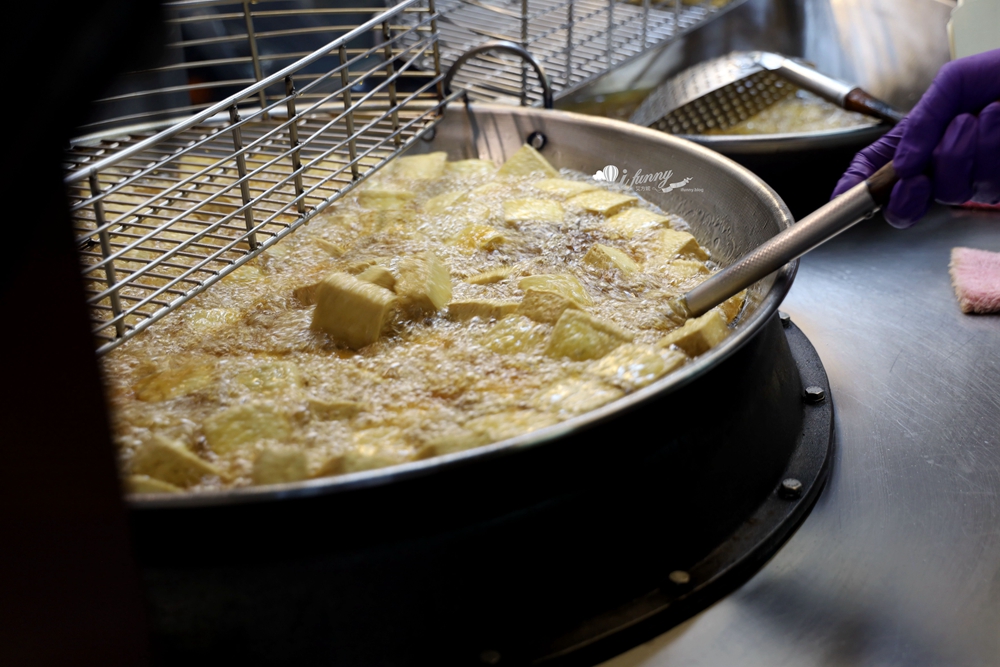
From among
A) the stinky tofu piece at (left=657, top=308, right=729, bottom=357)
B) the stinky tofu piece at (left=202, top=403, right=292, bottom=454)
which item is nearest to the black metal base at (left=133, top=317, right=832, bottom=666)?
the stinky tofu piece at (left=657, top=308, right=729, bottom=357)

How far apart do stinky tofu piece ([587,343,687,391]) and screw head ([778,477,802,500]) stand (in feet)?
0.59

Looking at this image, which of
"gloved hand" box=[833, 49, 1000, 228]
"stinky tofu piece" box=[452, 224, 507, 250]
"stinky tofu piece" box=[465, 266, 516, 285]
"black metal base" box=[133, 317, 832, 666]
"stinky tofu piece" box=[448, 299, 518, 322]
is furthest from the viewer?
"stinky tofu piece" box=[452, 224, 507, 250]

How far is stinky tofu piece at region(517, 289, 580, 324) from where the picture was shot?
100cm

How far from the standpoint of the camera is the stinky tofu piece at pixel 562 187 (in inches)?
57.4

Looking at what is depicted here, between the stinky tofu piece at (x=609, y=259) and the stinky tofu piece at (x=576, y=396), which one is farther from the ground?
the stinky tofu piece at (x=576, y=396)

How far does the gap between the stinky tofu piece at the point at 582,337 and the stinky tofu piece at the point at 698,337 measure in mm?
53

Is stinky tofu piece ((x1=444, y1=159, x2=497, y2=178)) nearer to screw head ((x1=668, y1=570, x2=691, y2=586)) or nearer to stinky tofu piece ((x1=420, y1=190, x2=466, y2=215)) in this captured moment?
stinky tofu piece ((x1=420, y1=190, x2=466, y2=215))

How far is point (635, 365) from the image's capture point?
2.75 ft

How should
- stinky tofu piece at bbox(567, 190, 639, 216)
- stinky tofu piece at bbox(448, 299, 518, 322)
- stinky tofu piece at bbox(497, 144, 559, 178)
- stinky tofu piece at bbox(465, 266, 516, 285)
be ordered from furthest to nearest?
stinky tofu piece at bbox(497, 144, 559, 178) → stinky tofu piece at bbox(567, 190, 639, 216) → stinky tofu piece at bbox(465, 266, 516, 285) → stinky tofu piece at bbox(448, 299, 518, 322)

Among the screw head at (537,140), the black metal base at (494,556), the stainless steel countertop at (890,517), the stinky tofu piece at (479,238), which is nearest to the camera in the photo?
the black metal base at (494,556)

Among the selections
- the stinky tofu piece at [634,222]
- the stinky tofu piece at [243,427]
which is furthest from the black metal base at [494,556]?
the stinky tofu piece at [634,222]

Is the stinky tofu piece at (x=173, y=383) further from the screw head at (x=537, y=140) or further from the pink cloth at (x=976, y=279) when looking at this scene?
the pink cloth at (x=976, y=279)

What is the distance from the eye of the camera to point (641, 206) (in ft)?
4.72

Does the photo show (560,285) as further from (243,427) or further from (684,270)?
(243,427)
